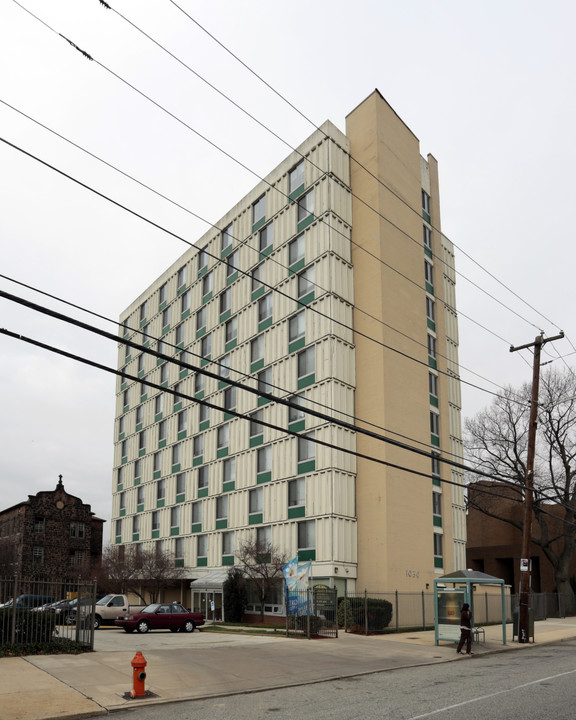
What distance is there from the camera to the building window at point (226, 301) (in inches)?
2002

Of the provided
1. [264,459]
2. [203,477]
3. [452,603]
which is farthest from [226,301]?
[452,603]

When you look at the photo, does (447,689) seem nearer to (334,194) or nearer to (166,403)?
(334,194)

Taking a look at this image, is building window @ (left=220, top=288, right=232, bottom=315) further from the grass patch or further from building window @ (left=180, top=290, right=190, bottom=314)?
→ the grass patch

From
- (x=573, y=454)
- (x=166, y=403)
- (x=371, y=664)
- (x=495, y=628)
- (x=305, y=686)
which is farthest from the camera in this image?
(x=166, y=403)

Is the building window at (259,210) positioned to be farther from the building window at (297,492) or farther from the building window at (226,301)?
the building window at (297,492)

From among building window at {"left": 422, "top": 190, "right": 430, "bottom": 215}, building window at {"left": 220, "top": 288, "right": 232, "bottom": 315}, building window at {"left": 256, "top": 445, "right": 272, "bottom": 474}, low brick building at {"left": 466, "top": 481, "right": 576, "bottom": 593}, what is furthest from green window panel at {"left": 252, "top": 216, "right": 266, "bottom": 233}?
low brick building at {"left": 466, "top": 481, "right": 576, "bottom": 593}

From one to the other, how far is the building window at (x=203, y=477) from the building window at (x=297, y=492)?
11.4m

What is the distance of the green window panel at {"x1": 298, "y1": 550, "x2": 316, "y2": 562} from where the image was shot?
37.5 meters

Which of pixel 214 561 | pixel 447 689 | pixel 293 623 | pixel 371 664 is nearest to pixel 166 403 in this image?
pixel 214 561

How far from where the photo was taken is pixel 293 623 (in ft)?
98.6

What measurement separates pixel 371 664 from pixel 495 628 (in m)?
17.5

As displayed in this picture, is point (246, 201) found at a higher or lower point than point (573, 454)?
higher

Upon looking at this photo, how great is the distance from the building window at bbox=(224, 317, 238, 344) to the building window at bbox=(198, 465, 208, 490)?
9316mm

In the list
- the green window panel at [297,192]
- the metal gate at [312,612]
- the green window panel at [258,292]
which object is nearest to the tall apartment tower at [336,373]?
the green window panel at [258,292]
